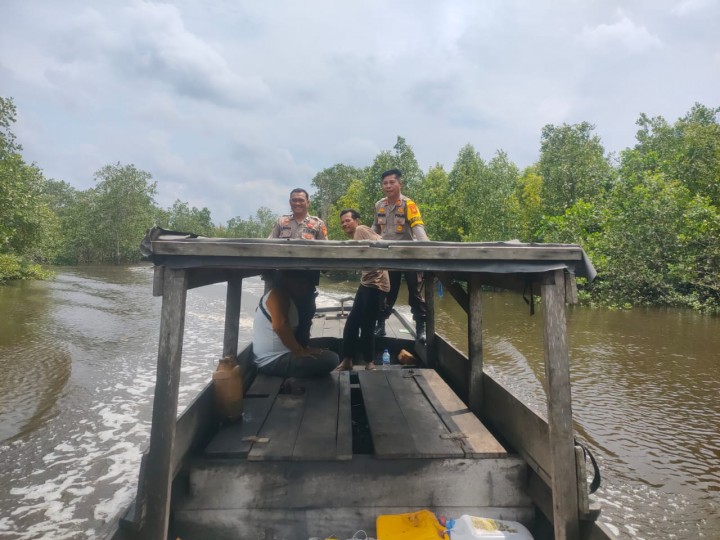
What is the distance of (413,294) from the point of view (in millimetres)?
6398

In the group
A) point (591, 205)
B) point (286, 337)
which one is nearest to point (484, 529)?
point (286, 337)

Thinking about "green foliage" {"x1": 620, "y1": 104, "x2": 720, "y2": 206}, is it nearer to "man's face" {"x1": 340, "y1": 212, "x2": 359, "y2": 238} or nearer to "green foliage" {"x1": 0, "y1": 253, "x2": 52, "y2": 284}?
"man's face" {"x1": 340, "y1": 212, "x2": 359, "y2": 238}

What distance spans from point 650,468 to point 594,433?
3.34 feet

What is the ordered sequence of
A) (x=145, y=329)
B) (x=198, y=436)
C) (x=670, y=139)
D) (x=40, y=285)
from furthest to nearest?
(x=670, y=139) < (x=40, y=285) < (x=145, y=329) < (x=198, y=436)

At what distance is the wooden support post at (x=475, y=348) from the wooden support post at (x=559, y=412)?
1.68 metres

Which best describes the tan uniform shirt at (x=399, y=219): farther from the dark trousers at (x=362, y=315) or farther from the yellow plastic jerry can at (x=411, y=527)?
the yellow plastic jerry can at (x=411, y=527)

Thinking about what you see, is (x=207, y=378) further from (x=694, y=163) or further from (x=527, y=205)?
(x=527, y=205)

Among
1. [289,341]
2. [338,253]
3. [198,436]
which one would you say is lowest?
[198,436]

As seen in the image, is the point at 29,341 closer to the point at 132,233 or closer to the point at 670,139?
the point at 670,139

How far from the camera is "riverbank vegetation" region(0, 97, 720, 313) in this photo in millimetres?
16312

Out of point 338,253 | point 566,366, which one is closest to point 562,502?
point 566,366

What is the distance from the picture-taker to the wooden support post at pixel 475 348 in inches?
174

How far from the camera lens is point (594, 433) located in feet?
20.6

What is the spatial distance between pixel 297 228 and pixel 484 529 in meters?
4.22
